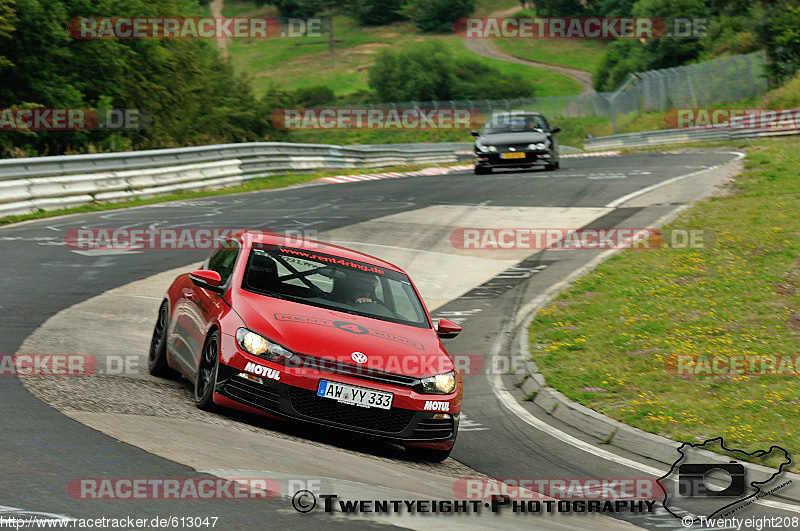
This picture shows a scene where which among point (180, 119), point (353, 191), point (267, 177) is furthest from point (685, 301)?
point (180, 119)

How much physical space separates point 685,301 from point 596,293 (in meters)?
1.48

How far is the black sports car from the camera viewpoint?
2914cm

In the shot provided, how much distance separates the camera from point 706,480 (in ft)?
25.4

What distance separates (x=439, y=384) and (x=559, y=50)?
123182 millimetres

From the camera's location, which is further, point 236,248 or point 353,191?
point 353,191

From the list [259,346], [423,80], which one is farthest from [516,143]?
[423,80]

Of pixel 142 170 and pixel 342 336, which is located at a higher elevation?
pixel 142 170

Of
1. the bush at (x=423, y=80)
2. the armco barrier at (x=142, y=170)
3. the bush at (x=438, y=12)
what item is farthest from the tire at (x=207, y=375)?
A: the bush at (x=438, y=12)

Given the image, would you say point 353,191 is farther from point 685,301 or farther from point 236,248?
point 236,248

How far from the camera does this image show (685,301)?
13.7 metres

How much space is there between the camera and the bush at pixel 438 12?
13362 centimetres

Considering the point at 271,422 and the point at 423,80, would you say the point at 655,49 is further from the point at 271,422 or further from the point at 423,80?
the point at 271,422

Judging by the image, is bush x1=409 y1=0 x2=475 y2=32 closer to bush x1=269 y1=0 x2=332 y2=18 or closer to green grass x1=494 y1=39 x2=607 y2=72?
green grass x1=494 y1=39 x2=607 y2=72

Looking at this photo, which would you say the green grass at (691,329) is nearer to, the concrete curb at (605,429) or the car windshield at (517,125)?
the concrete curb at (605,429)
